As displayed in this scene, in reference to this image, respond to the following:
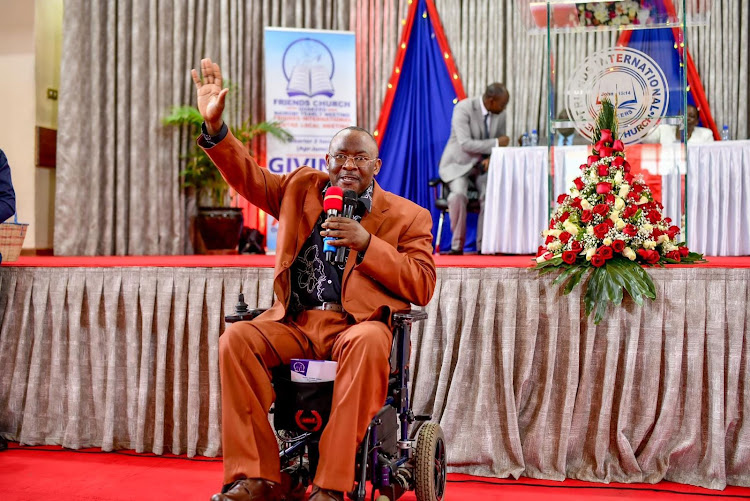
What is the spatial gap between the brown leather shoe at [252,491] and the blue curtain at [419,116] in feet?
18.5

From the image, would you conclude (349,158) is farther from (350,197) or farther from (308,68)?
(308,68)

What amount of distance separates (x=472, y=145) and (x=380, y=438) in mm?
4640

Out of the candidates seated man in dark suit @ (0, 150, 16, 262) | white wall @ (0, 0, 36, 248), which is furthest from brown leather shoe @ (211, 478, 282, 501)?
white wall @ (0, 0, 36, 248)

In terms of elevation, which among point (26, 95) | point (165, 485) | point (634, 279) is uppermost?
point (26, 95)

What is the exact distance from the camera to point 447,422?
3434 mm

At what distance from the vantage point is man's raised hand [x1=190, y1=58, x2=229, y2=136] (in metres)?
2.61

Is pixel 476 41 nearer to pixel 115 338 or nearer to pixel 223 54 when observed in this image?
pixel 223 54

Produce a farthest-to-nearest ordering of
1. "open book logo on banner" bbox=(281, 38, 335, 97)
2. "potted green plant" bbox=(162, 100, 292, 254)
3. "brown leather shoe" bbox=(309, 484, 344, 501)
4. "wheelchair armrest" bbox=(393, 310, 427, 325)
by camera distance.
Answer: "open book logo on banner" bbox=(281, 38, 335, 97) < "potted green plant" bbox=(162, 100, 292, 254) < "wheelchair armrest" bbox=(393, 310, 427, 325) < "brown leather shoe" bbox=(309, 484, 344, 501)

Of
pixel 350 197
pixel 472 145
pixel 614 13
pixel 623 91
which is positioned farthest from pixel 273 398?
pixel 472 145

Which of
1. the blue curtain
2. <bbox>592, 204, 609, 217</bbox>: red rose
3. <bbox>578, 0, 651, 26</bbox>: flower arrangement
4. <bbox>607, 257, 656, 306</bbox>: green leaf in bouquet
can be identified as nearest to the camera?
<bbox>607, 257, 656, 306</bbox>: green leaf in bouquet

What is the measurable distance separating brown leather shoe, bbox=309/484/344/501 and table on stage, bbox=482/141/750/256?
9.77ft

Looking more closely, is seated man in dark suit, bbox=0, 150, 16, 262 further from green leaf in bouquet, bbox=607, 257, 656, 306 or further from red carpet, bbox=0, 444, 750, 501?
green leaf in bouquet, bbox=607, 257, 656, 306

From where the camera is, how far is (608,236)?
3.34 metres

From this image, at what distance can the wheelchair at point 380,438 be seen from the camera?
7.94 ft
